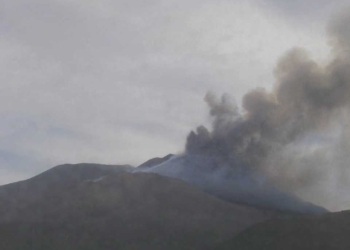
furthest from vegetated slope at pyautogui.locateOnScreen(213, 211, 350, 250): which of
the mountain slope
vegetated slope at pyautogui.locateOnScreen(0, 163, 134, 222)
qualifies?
vegetated slope at pyautogui.locateOnScreen(0, 163, 134, 222)

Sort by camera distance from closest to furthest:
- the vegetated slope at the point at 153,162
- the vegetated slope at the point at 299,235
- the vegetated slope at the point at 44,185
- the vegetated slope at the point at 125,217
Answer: the vegetated slope at the point at 299,235, the vegetated slope at the point at 125,217, the vegetated slope at the point at 44,185, the vegetated slope at the point at 153,162

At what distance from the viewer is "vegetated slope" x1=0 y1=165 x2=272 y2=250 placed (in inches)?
2185

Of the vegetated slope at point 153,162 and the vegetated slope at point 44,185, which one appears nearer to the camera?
the vegetated slope at point 44,185

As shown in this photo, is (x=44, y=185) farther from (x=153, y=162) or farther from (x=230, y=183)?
(x=230, y=183)

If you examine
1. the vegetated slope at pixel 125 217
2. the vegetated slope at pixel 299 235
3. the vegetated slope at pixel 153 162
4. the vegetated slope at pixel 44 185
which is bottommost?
the vegetated slope at pixel 299 235

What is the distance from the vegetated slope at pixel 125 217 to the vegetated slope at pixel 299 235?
5.32 m

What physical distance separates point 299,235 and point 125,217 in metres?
20.2

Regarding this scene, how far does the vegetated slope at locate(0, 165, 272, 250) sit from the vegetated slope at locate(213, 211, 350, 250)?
5320 mm

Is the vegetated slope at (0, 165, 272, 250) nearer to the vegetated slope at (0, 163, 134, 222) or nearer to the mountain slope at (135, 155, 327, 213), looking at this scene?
the vegetated slope at (0, 163, 134, 222)

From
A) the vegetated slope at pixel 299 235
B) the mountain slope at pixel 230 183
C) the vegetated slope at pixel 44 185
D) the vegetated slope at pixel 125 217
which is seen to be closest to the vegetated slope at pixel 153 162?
the vegetated slope at pixel 44 185

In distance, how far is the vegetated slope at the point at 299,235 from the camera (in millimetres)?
47000

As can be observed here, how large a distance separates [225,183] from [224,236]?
81.1 ft

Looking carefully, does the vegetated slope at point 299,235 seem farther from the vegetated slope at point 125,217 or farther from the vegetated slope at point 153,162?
the vegetated slope at point 153,162

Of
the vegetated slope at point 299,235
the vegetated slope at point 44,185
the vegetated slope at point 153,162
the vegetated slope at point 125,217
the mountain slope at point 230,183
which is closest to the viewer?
the vegetated slope at point 299,235
